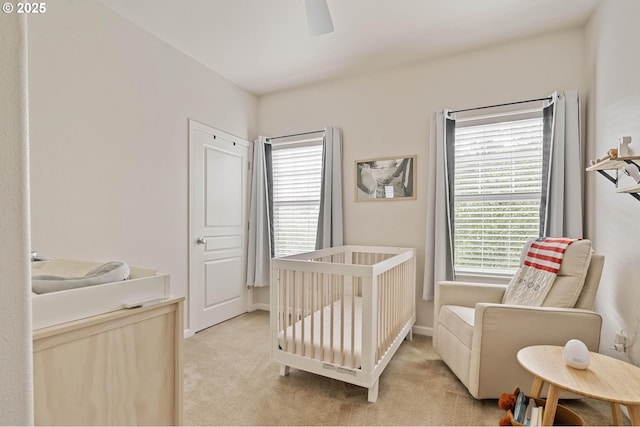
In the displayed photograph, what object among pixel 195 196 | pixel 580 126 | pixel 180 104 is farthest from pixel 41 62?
pixel 580 126

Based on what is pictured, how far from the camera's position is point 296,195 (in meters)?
3.60

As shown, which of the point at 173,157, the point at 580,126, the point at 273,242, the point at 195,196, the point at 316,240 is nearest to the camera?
the point at 580,126

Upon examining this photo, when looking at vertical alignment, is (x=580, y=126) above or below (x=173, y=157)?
above

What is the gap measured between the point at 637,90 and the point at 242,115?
3241 millimetres

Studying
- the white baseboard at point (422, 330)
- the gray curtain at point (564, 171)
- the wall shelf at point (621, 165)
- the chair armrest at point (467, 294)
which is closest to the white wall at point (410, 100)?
the white baseboard at point (422, 330)

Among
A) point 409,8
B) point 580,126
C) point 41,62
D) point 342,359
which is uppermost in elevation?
point 409,8

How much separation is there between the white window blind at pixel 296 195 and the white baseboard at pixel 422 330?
1314 millimetres

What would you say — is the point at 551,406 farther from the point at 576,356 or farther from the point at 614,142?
the point at 614,142

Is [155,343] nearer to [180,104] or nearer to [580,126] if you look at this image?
[180,104]

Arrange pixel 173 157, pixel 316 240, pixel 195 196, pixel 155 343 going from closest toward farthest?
1. pixel 155 343
2. pixel 173 157
3. pixel 195 196
4. pixel 316 240

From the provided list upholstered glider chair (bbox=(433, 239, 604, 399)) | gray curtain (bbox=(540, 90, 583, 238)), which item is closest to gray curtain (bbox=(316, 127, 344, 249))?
upholstered glider chair (bbox=(433, 239, 604, 399))

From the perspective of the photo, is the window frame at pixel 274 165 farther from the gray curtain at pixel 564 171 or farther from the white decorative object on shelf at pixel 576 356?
the white decorative object on shelf at pixel 576 356

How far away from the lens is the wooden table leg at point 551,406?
1289 millimetres

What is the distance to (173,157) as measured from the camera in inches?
109
